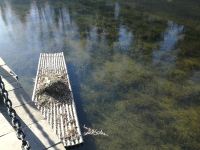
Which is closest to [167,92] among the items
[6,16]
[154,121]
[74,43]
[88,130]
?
[154,121]

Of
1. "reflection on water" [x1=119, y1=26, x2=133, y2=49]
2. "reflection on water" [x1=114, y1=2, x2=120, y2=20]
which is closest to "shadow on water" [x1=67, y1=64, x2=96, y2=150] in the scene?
"reflection on water" [x1=119, y1=26, x2=133, y2=49]

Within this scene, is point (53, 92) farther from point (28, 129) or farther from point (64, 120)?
point (28, 129)

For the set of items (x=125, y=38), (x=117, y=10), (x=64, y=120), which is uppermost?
(x=117, y=10)

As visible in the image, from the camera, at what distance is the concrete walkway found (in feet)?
22.0

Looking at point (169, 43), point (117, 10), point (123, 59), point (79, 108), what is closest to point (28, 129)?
point (79, 108)

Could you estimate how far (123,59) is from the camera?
19.9m

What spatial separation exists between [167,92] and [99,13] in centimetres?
1714

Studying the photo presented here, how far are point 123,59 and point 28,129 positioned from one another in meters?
13.6

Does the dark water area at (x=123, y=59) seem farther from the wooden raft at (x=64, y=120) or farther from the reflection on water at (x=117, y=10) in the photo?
the wooden raft at (x=64, y=120)

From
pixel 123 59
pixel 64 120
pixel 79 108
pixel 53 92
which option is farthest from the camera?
pixel 123 59

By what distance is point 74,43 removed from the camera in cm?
2277

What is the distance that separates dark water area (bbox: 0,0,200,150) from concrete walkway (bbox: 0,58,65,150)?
486 cm

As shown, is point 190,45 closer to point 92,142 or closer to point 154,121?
point 154,121

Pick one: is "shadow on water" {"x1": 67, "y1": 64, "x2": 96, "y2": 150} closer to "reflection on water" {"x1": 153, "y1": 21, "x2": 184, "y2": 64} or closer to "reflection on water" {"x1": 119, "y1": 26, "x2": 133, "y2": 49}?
"reflection on water" {"x1": 119, "y1": 26, "x2": 133, "y2": 49}
